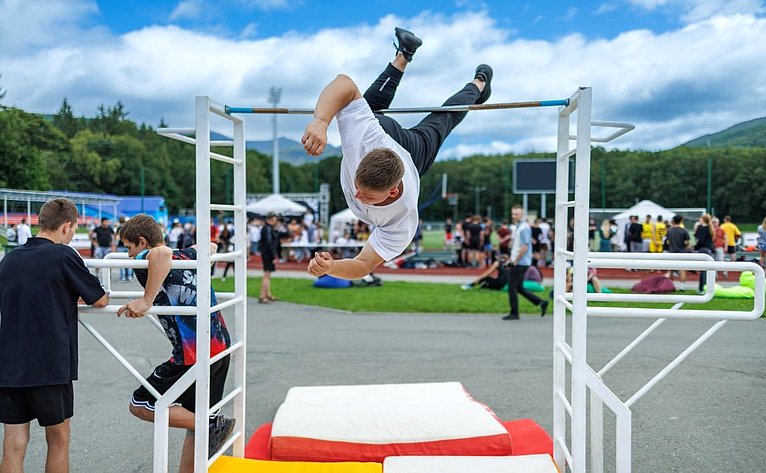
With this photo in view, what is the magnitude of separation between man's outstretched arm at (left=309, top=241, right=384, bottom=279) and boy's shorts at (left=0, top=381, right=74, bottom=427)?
5.30ft

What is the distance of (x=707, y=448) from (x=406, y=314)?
294 inches

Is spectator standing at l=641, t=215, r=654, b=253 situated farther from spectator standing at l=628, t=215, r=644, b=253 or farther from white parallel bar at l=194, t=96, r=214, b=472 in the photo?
white parallel bar at l=194, t=96, r=214, b=472

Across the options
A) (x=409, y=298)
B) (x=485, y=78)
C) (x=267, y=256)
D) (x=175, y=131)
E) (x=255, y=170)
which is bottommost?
(x=409, y=298)

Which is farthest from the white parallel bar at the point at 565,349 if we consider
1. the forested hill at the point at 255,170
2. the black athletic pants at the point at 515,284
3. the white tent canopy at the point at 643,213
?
the white tent canopy at the point at 643,213

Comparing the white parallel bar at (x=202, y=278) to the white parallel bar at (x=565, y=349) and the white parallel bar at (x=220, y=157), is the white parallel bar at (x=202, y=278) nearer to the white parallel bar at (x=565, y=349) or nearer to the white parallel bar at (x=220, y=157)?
the white parallel bar at (x=220, y=157)

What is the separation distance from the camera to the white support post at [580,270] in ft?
10.8

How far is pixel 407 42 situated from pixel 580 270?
173 centimetres

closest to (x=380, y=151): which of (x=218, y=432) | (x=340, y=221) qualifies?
(x=218, y=432)

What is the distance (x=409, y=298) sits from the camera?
1396cm

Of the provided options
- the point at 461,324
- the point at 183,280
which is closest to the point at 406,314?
the point at 461,324

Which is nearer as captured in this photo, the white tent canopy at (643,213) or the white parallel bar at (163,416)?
the white parallel bar at (163,416)

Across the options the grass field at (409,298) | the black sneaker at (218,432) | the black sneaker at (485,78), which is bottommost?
the grass field at (409,298)

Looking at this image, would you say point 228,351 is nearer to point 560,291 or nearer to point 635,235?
point 560,291

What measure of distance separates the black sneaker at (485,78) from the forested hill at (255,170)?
1258 cm
